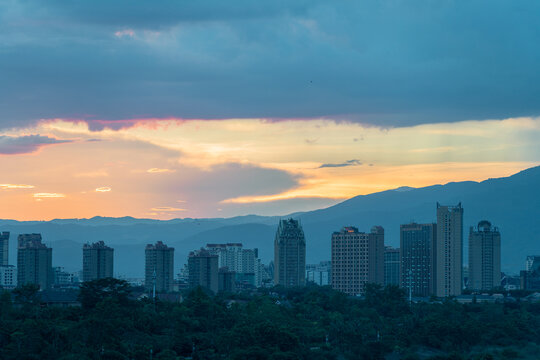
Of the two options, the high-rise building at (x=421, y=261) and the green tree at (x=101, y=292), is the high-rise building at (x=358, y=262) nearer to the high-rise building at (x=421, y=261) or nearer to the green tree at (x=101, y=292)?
the high-rise building at (x=421, y=261)

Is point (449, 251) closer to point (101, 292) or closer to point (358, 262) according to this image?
point (358, 262)

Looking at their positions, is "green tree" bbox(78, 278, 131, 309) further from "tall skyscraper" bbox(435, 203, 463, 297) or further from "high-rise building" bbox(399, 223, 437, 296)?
"high-rise building" bbox(399, 223, 437, 296)

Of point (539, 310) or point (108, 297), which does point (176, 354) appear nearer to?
point (108, 297)

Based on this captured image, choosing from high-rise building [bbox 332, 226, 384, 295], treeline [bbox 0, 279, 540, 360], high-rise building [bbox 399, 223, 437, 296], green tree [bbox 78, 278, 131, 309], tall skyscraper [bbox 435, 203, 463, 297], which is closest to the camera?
treeline [bbox 0, 279, 540, 360]

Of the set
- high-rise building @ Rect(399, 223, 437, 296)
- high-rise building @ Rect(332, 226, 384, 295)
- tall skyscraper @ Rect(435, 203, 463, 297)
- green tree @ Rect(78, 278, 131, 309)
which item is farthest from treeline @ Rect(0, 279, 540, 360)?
high-rise building @ Rect(332, 226, 384, 295)

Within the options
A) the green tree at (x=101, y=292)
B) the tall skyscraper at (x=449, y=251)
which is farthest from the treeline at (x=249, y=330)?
the tall skyscraper at (x=449, y=251)
